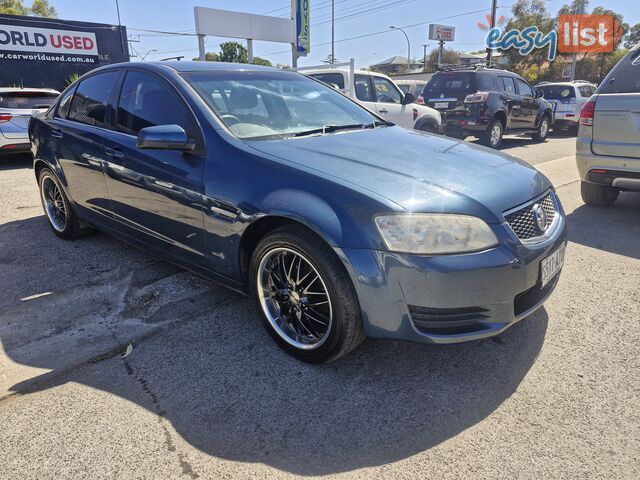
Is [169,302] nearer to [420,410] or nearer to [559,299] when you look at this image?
[420,410]

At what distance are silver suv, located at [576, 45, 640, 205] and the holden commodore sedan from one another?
236cm

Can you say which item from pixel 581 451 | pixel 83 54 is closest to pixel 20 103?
pixel 581 451

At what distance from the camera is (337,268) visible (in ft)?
7.64

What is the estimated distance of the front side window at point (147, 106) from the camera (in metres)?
3.09

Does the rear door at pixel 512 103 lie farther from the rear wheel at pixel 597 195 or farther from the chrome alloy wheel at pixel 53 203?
the chrome alloy wheel at pixel 53 203

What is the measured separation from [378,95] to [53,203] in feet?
21.3

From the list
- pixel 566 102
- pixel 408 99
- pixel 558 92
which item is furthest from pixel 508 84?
pixel 558 92

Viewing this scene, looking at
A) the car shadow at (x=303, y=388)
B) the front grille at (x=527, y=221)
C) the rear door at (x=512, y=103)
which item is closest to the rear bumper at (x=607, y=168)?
the car shadow at (x=303, y=388)

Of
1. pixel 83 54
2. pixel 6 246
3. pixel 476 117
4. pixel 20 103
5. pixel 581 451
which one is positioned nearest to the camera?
pixel 581 451

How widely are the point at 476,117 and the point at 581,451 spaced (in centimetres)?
964

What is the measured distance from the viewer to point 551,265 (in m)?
2.57

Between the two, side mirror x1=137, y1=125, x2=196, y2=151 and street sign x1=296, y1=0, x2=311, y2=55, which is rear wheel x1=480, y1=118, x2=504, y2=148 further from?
street sign x1=296, y1=0, x2=311, y2=55

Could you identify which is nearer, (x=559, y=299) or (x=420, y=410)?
(x=420, y=410)

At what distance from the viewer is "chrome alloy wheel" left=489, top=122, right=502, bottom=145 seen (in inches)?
428
